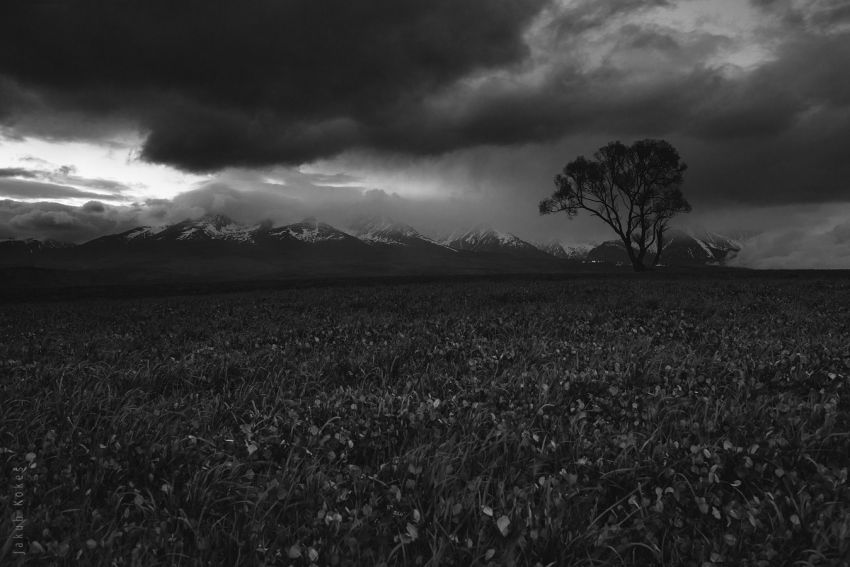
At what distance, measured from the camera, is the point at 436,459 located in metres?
3.31

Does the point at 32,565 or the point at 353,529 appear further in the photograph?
the point at 353,529

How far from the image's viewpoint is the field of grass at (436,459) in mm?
2473

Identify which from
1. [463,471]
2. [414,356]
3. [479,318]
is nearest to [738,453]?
[463,471]

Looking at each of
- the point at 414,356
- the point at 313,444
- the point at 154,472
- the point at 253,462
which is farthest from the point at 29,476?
the point at 414,356

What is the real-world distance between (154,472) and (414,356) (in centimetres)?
409

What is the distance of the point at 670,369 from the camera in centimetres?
555

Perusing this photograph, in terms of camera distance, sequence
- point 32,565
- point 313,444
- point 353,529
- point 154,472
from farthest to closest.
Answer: point 313,444, point 154,472, point 353,529, point 32,565

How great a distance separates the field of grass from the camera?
2.47 meters

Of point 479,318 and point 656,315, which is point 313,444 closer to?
point 479,318

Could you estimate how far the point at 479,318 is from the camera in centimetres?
1072

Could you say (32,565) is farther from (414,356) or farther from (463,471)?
(414,356)

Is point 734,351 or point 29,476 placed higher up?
point 734,351

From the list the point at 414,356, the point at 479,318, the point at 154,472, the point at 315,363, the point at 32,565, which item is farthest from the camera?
the point at 479,318

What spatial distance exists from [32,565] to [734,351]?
7822mm
